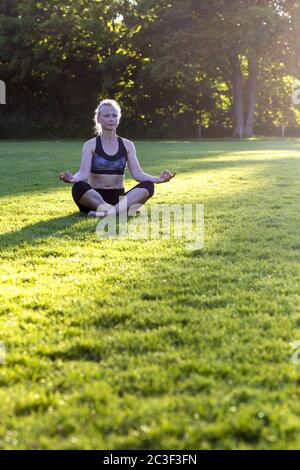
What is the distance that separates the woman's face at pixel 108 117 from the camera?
21.9 feet

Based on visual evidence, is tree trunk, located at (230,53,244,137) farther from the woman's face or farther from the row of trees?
the woman's face

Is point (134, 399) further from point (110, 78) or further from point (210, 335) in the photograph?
point (110, 78)

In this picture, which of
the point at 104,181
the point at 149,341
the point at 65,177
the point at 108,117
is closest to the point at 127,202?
the point at 104,181

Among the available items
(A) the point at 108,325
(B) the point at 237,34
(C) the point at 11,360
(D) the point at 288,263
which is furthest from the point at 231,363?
(B) the point at 237,34

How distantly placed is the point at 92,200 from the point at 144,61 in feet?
110

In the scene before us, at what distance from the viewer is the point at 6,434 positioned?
6.28 feet

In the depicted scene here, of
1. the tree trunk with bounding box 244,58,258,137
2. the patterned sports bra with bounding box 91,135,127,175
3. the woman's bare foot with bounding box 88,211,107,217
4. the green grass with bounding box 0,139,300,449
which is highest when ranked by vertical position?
the tree trunk with bounding box 244,58,258,137

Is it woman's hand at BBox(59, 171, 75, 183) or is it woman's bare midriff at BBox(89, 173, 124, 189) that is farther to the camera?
woman's bare midriff at BBox(89, 173, 124, 189)

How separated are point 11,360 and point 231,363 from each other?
946 mm

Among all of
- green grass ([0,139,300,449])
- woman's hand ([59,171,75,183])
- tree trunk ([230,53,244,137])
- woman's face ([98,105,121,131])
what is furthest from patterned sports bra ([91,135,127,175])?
tree trunk ([230,53,244,137])

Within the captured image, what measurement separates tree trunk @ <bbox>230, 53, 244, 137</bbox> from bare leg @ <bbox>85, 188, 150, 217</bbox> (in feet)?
101

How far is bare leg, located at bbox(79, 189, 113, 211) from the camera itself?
6.30 metres

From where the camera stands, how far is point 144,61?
125ft
